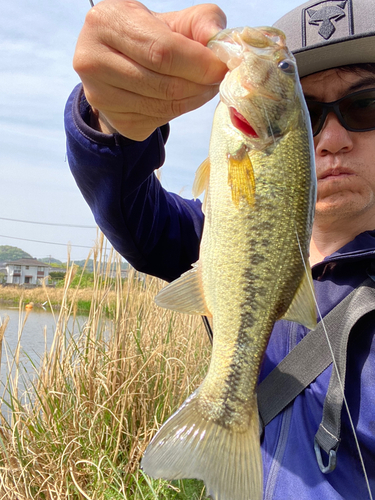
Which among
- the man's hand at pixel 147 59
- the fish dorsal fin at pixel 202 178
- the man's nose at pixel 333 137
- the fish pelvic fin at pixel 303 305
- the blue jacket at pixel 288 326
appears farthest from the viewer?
the man's nose at pixel 333 137

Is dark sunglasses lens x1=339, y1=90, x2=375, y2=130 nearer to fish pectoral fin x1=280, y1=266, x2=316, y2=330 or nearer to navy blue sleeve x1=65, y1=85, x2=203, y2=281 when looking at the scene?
navy blue sleeve x1=65, y1=85, x2=203, y2=281

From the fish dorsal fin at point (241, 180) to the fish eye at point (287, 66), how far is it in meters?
0.37

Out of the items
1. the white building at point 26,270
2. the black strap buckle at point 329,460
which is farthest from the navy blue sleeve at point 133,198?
the white building at point 26,270

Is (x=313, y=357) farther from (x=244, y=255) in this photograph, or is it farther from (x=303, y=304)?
(x=244, y=255)

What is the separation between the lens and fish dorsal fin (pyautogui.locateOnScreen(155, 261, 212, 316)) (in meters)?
1.48

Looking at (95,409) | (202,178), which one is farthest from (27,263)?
(202,178)

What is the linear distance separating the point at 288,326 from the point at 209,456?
0.86 meters

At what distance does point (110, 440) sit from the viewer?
126 inches

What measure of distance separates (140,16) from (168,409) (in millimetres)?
3074

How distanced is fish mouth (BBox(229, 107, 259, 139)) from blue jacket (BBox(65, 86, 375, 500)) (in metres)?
0.61

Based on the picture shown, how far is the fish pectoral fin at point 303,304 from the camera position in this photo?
4.58 feet

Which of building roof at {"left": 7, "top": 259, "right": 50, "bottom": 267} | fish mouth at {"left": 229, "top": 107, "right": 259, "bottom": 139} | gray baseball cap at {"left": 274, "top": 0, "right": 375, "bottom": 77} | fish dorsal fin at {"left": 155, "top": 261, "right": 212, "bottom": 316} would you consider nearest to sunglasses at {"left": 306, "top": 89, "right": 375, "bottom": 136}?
gray baseball cap at {"left": 274, "top": 0, "right": 375, "bottom": 77}

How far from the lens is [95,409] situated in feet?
11.1

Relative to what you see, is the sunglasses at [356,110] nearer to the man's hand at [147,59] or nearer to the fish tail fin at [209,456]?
the man's hand at [147,59]
